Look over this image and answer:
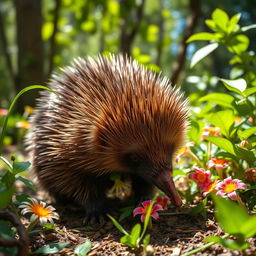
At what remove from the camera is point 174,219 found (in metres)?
3.38

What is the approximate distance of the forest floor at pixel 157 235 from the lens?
276cm

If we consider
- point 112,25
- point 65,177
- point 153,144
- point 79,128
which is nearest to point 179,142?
point 153,144

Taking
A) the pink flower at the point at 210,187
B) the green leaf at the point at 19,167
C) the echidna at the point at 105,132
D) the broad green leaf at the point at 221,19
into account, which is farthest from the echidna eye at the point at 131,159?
the broad green leaf at the point at 221,19

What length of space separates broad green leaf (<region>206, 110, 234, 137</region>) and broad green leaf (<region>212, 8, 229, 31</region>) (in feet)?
3.85

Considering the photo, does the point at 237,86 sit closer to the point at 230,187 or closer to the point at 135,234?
the point at 230,187

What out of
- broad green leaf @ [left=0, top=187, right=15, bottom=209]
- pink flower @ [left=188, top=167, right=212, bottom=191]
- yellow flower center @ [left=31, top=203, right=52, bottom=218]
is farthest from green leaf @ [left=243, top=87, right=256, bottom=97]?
broad green leaf @ [left=0, top=187, right=15, bottom=209]

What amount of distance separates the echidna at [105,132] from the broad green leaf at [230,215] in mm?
1039

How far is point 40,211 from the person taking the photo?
2834 millimetres

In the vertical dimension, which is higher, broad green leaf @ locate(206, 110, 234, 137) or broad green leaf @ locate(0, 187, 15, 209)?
broad green leaf @ locate(206, 110, 234, 137)

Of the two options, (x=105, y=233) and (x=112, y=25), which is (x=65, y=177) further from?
(x=112, y=25)

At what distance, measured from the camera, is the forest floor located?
276 cm

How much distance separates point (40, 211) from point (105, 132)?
3.01 feet

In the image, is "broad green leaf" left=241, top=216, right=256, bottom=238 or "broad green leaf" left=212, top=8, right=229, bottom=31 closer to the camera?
"broad green leaf" left=241, top=216, right=256, bottom=238

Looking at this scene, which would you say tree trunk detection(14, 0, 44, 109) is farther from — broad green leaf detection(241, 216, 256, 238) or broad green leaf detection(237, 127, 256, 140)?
broad green leaf detection(241, 216, 256, 238)
